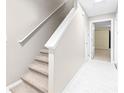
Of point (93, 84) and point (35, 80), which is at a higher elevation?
point (35, 80)

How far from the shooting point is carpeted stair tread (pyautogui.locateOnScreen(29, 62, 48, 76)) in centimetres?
213

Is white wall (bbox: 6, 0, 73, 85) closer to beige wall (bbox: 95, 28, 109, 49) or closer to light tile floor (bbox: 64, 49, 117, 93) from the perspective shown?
light tile floor (bbox: 64, 49, 117, 93)

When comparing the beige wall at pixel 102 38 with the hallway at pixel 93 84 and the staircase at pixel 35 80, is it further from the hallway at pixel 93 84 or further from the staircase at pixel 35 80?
the staircase at pixel 35 80

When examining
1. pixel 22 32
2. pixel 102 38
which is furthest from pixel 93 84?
pixel 102 38

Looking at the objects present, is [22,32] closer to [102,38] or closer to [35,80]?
[35,80]

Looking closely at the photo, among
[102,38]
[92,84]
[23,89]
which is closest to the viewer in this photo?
[23,89]

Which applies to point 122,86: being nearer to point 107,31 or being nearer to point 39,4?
point 39,4

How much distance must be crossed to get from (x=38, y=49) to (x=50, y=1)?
67.0 inches

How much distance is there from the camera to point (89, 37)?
464 centimetres

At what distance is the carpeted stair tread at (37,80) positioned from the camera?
72.0 inches

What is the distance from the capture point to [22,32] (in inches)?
91.4

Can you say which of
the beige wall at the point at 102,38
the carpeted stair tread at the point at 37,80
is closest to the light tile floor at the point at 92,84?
the carpeted stair tread at the point at 37,80

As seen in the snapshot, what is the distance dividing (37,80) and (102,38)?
9.74m
